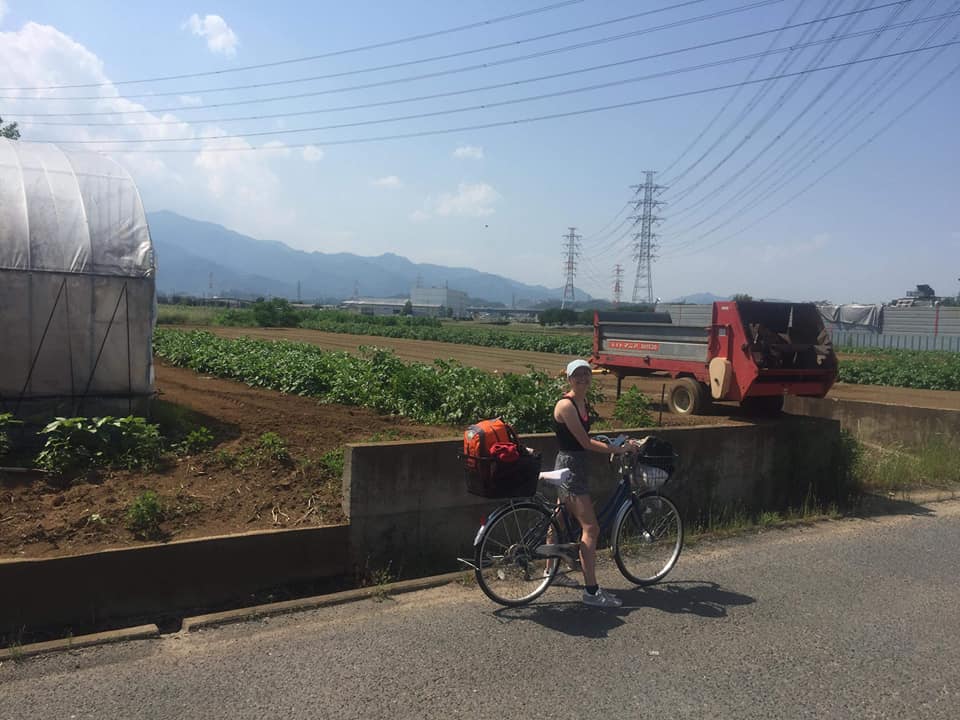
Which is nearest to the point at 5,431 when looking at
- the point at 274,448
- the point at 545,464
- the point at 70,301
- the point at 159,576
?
the point at 70,301

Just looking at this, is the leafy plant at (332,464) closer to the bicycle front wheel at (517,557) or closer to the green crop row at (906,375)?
the bicycle front wheel at (517,557)

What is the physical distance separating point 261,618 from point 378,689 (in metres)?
1.36

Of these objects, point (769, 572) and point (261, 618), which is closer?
point (261, 618)

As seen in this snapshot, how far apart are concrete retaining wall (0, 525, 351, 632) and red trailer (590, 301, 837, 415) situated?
6958 millimetres

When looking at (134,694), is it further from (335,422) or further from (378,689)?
(335,422)

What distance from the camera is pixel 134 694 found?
423cm

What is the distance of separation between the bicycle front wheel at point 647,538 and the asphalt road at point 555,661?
18 cm

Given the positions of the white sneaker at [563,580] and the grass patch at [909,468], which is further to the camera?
the grass patch at [909,468]

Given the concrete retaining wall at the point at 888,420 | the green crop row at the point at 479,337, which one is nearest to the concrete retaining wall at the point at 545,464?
the concrete retaining wall at the point at 888,420

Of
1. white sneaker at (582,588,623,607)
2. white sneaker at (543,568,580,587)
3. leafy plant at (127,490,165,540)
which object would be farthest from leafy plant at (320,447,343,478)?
white sneaker at (582,588,623,607)

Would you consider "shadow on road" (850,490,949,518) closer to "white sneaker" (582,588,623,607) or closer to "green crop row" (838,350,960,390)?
"white sneaker" (582,588,623,607)

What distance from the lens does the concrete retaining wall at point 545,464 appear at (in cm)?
650

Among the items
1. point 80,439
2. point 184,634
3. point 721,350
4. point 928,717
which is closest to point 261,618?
point 184,634

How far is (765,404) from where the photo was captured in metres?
11.9
